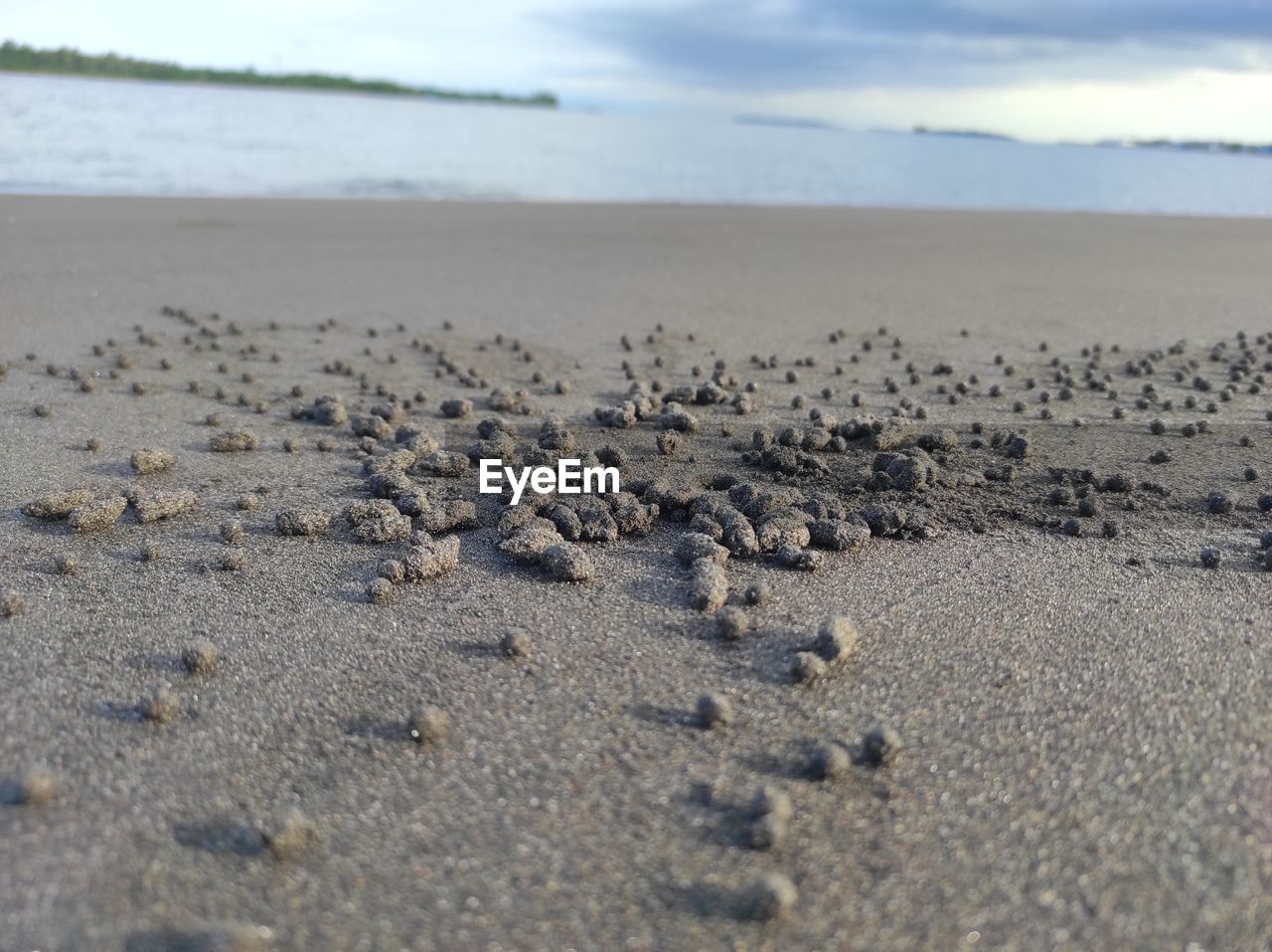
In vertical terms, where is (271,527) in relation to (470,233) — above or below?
below

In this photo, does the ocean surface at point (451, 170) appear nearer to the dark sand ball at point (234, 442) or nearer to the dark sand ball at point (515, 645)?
the dark sand ball at point (234, 442)

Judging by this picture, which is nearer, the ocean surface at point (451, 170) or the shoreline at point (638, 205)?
the shoreline at point (638, 205)

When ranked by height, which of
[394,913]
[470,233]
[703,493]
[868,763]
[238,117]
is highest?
[238,117]

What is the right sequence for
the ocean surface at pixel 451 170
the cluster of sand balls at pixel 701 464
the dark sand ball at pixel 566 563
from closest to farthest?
the cluster of sand balls at pixel 701 464
the dark sand ball at pixel 566 563
the ocean surface at pixel 451 170

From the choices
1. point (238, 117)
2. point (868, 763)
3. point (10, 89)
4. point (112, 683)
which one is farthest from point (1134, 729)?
point (10, 89)

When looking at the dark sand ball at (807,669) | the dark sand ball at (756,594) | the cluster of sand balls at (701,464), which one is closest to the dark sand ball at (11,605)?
the cluster of sand balls at (701,464)

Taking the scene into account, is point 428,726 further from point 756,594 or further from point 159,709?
point 756,594

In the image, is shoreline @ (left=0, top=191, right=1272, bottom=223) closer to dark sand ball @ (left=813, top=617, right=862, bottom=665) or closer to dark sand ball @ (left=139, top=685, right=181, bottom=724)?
dark sand ball @ (left=139, top=685, right=181, bottom=724)

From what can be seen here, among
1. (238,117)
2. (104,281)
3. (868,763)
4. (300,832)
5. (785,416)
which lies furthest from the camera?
(238,117)

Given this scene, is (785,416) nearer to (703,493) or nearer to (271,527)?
(703,493)
